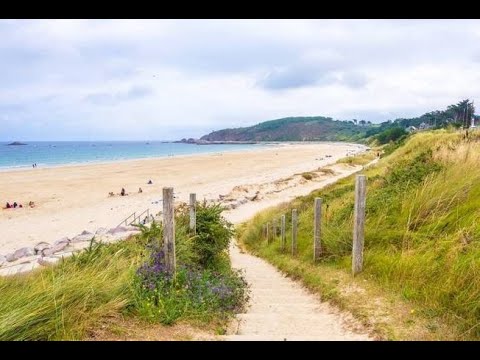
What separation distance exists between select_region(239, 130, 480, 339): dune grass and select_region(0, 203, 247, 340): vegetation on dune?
2.46 metres

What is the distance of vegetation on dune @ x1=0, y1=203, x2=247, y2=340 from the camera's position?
173 inches

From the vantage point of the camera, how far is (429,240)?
704 centimetres

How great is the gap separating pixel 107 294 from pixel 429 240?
4.97 m

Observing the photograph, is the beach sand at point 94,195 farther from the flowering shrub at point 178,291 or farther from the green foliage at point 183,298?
the green foliage at point 183,298

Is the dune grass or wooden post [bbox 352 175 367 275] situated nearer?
the dune grass

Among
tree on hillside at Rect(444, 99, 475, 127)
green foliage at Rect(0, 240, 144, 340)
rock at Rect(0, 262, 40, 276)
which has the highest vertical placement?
tree on hillside at Rect(444, 99, 475, 127)

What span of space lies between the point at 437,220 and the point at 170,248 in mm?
4509

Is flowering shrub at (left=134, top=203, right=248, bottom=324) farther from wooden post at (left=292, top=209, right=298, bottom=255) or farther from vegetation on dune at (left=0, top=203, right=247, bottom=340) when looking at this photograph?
wooden post at (left=292, top=209, right=298, bottom=255)

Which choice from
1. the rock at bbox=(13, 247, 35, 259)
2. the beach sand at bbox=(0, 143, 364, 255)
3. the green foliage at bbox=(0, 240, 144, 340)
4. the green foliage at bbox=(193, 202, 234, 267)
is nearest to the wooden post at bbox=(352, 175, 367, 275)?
the green foliage at bbox=(0, 240, 144, 340)

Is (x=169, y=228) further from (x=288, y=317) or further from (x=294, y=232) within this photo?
(x=294, y=232)

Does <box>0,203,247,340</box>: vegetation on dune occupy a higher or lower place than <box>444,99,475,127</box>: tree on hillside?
lower

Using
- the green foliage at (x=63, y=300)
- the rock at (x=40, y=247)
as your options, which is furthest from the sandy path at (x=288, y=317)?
the rock at (x=40, y=247)

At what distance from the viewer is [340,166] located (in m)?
52.3
